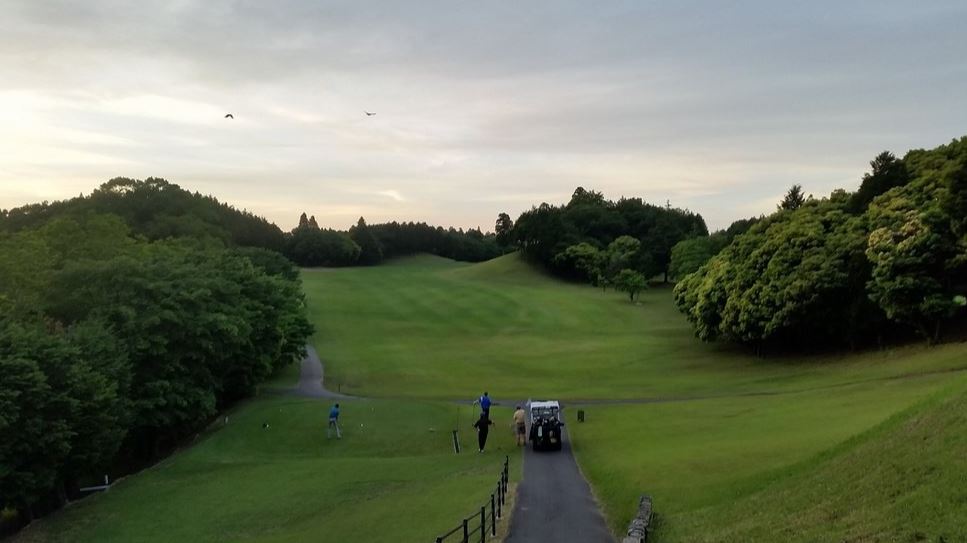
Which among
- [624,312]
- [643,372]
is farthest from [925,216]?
[624,312]

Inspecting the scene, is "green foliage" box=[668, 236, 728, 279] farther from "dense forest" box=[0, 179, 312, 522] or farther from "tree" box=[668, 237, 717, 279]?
"dense forest" box=[0, 179, 312, 522]

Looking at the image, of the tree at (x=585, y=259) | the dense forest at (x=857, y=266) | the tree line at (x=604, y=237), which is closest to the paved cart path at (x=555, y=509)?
the dense forest at (x=857, y=266)

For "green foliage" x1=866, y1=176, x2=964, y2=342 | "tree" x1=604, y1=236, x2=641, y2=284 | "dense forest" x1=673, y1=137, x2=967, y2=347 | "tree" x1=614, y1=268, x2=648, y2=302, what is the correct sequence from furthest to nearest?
1. "tree" x1=604, y1=236, x2=641, y2=284
2. "tree" x1=614, y1=268, x2=648, y2=302
3. "dense forest" x1=673, y1=137, x2=967, y2=347
4. "green foliage" x1=866, y1=176, x2=964, y2=342

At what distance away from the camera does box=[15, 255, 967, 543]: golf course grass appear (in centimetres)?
1510

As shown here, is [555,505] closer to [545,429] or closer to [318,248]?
[545,429]

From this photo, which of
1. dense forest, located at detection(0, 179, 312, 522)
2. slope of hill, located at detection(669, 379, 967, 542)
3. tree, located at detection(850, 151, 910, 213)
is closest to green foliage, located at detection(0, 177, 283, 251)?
dense forest, located at detection(0, 179, 312, 522)

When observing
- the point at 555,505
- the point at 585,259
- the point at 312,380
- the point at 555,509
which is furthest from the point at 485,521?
the point at 585,259

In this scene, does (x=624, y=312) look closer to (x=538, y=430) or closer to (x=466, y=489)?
(x=538, y=430)

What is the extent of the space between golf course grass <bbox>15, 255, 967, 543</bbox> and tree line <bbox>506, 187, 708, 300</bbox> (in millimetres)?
47206

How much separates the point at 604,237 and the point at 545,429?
113799 millimetres

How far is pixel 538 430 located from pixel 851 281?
107 ft

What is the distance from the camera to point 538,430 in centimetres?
2866

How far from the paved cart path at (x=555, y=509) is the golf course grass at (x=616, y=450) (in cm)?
67

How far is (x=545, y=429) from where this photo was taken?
28.7 m
